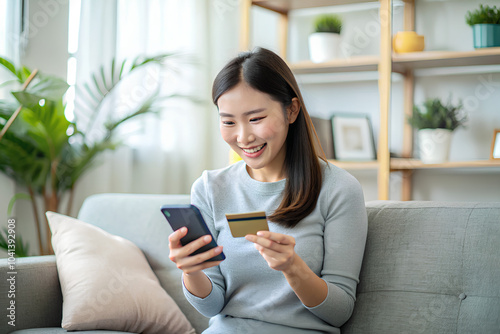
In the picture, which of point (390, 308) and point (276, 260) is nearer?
point (276, 260)

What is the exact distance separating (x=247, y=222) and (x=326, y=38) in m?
1.96

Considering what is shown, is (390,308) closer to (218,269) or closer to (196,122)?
(218,269)

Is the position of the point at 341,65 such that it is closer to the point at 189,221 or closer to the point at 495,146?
the point at 495,146

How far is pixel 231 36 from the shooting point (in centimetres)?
342

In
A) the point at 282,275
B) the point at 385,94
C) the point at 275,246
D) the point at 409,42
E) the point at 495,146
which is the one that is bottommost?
the point at 282,275

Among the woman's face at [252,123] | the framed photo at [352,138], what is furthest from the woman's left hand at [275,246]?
the framed photo at [352,138]

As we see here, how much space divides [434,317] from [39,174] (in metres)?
1.99

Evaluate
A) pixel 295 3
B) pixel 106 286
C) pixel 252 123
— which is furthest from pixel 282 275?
pixel 295 3

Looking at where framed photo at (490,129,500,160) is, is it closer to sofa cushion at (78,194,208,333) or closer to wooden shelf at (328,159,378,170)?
wooden shelf at (328,159,378,170)

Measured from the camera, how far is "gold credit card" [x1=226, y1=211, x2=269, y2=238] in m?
1.03

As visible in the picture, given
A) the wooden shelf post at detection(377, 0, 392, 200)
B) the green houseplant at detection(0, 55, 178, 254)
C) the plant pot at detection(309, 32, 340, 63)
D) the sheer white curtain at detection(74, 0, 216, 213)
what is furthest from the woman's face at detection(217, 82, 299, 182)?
the sheer white curtain at detection(74, 0, 216, 213)

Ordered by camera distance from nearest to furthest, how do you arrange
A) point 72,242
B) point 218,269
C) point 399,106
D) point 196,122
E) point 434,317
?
point 434,317, point 218,269, point 72,242, point 399,106, point 196,122

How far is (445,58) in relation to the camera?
2.54 metres

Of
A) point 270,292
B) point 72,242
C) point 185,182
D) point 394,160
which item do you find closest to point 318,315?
point 270,292
